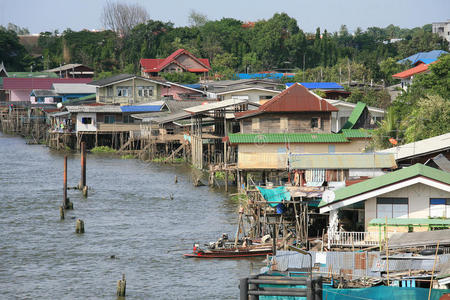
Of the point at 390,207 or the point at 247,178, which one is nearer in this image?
the point at 390,207

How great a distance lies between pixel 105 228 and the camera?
100 feet

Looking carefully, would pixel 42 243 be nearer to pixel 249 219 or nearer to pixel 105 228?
pixel 105 228

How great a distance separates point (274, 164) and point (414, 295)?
19670 millimetres

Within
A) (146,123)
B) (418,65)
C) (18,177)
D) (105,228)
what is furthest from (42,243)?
(418,65)

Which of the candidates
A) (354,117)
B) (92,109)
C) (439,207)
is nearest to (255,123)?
(354,117)

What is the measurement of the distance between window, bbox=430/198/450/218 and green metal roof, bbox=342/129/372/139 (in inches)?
633

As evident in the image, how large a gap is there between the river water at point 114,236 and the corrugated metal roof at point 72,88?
97.5 ft

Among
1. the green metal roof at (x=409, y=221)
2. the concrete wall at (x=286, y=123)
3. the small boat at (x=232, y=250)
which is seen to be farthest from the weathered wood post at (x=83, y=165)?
the green metal roof at (x=409, y=221)

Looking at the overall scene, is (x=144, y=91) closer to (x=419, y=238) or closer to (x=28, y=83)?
(x=28, y=83)

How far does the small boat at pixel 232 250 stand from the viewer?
2430 centimetres

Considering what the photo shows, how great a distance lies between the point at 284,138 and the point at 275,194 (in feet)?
38.7

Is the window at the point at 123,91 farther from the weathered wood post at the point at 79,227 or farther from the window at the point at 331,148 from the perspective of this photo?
the weathered wood post at the point at 79,227

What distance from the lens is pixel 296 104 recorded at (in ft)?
127

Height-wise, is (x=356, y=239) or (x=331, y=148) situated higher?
(x=331, y=148)
